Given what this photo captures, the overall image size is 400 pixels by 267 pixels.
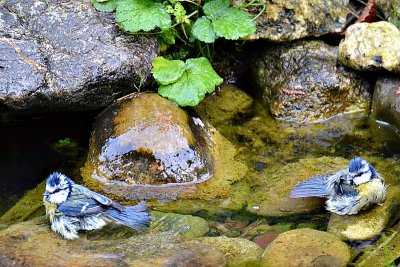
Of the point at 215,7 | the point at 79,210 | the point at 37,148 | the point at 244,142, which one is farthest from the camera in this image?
the point at 215,7

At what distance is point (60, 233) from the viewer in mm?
4555

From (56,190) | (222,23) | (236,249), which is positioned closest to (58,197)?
(56,190)

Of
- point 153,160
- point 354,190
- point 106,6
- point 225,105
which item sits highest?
point 106,6

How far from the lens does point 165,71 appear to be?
19.1 ft

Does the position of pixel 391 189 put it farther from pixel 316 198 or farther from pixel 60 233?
pixel 60 233

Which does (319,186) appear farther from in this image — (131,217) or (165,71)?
(165,71)

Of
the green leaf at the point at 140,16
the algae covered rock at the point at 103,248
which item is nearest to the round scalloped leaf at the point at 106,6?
the green leaf at the point at 140,16

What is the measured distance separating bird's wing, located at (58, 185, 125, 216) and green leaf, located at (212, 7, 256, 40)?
2.12 meters

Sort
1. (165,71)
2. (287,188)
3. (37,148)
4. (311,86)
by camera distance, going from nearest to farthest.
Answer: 1. (287,188)
2. (165,71)
3. (37,148)
4. (311,86)

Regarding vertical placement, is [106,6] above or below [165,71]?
above

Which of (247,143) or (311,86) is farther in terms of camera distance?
(311,86)

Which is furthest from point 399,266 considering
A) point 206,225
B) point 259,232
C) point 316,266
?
point 206,225

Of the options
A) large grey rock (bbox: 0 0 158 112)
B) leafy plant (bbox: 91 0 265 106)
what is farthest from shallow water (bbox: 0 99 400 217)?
leafy plant (bbox: 91 0 265 106)

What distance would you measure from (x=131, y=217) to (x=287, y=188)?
4.59ft
